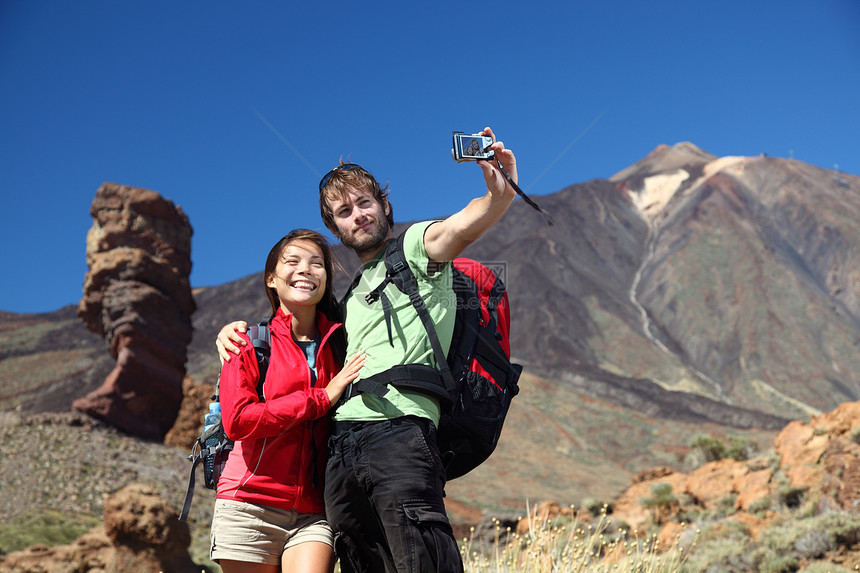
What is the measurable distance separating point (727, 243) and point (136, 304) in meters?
66.1

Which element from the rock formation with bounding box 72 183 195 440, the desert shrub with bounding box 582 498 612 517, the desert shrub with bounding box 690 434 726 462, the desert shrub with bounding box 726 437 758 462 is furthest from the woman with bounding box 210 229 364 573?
the desert shrub with bounding box 690 434 726 462

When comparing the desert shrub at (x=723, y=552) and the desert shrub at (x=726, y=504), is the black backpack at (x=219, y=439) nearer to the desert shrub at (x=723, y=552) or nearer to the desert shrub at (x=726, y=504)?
the desert shrub at (x=723, y=552)

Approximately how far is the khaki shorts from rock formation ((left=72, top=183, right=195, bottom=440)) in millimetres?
16045

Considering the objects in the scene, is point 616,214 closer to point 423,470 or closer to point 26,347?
point 26,347

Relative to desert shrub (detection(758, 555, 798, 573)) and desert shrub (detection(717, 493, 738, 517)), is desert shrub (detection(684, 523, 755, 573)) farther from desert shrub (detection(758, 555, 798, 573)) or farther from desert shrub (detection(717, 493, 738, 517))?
desert shrub (detection(717, 493, 738, 517))

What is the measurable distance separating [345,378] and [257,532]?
0.61 metres

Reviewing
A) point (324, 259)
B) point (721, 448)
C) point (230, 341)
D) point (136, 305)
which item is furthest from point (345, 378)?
point (721, 448)

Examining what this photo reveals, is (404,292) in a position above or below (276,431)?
above

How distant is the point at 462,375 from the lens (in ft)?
8.48

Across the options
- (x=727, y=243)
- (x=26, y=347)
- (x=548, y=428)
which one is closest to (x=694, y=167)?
(x=727, y=243)

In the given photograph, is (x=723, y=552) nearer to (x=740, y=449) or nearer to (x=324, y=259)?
(x=324, y=259)

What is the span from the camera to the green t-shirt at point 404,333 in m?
2.50

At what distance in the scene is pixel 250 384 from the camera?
104 inches

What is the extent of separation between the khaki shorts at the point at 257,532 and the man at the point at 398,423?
0.35 feet
